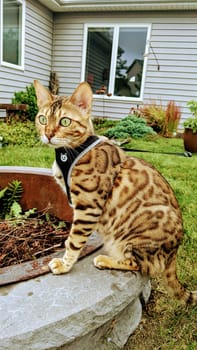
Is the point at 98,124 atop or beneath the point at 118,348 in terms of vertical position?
atop

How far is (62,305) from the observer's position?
0.97 metres

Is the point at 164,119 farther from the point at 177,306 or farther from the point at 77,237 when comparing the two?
the point at 77,237

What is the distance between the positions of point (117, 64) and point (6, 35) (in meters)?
3.09

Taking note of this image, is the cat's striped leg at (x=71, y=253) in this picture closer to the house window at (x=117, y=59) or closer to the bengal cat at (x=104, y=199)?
the bengal cat at (x=104, y=199)

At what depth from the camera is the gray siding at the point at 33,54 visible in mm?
6672

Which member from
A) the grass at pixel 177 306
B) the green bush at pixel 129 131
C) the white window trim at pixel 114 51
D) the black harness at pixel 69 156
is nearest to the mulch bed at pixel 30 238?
the black harness at pixel 69 156

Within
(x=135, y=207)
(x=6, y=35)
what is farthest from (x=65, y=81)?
(x=135, y=207)

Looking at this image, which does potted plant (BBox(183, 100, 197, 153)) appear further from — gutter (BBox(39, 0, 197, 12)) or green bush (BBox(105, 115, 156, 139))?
gutter (BBox(39, 0, 197, 12))

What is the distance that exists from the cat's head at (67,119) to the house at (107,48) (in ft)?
19.3

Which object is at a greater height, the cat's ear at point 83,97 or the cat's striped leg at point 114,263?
the cat's ear at point 83,97

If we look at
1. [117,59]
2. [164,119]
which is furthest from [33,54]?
[164,119]

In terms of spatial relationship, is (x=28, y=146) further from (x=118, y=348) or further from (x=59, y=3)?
(x=59, y=3)

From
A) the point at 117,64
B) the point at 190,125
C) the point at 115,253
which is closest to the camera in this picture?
the point at 115,253

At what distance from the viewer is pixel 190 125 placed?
4934 millimetres
